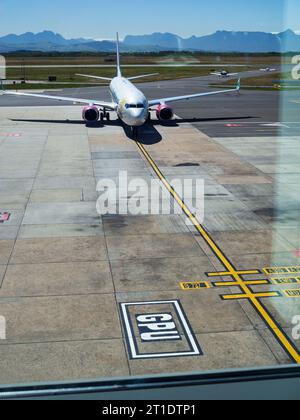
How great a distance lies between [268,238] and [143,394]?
650 inches

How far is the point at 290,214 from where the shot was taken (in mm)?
22984

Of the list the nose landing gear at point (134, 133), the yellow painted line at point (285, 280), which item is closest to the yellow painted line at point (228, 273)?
the yellow painted line at point (285, 280)

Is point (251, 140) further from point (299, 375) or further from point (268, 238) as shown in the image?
point (299, 375)

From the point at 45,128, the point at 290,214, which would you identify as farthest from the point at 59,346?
the point at 45,128

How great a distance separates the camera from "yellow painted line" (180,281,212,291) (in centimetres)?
1553

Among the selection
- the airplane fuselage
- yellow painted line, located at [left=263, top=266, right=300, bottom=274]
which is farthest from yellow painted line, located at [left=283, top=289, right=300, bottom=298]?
the airplane fuselage

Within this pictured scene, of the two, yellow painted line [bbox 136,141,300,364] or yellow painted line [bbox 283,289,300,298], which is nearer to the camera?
yellow painted line [bbox 136,141,300,364]

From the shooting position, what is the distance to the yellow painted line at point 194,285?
15534mm

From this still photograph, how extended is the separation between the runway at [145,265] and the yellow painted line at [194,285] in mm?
65

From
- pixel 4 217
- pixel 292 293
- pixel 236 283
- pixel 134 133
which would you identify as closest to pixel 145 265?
pixel 236 283

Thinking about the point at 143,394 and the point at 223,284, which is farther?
the point at 223,284

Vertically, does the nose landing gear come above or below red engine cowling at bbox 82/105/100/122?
below

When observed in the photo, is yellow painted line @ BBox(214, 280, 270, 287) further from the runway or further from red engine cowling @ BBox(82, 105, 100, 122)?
red engine cowling @ BBox(82, 105, 100, 122)

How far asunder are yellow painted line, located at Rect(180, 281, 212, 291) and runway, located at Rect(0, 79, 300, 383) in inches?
2.6
